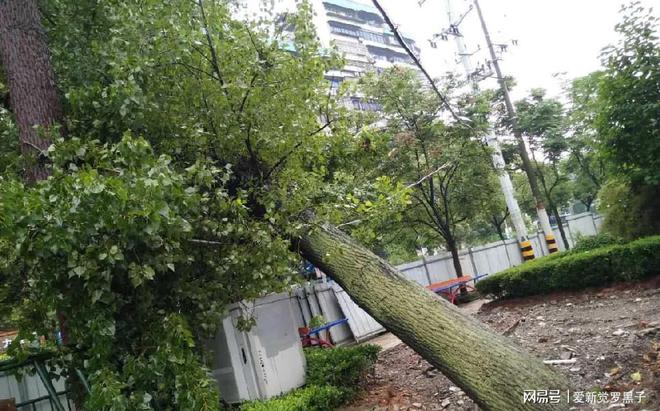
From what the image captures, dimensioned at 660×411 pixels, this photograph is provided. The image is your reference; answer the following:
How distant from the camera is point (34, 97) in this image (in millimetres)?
4508

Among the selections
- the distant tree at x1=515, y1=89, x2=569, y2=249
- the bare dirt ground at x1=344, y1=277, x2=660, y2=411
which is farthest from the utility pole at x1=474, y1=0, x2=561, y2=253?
the bare dirt ground at x1=344, y1=277, x2=660, y2=411

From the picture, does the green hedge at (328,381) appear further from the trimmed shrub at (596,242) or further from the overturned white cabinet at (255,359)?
the trimmed shrub at (596,242)

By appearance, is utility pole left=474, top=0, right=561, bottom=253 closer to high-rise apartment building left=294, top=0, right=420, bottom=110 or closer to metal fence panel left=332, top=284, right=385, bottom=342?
metal fence panel left=332, top=284, right=385, bottom=342

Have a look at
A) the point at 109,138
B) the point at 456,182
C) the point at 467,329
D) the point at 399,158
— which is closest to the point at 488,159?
the point at 456,182

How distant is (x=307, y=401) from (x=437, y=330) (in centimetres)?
186

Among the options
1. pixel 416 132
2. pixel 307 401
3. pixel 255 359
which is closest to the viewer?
pixel 307 401

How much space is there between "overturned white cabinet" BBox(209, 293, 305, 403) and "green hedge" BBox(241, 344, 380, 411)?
304mm

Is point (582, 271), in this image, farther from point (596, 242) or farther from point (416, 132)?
point (416, 132)

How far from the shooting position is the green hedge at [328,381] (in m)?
Answer: 5.21

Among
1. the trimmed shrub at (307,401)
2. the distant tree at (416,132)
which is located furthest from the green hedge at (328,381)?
the distant tree at (416,132)

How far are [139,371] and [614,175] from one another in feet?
28.8

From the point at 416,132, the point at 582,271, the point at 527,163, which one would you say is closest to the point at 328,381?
the point at 582,271

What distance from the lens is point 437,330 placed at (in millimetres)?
4336

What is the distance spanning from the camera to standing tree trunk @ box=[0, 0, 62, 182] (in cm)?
442
